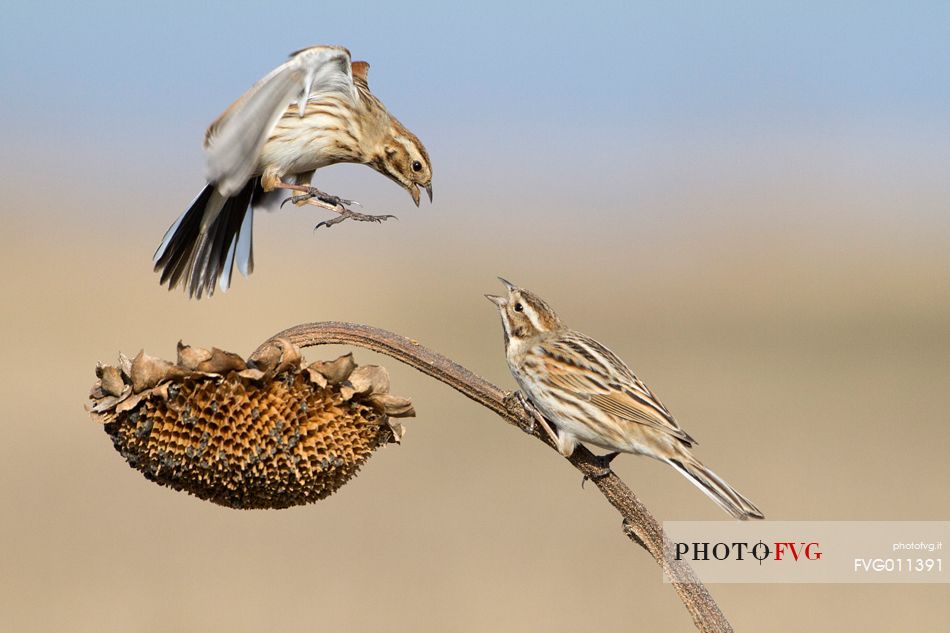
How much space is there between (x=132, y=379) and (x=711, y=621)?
220cm

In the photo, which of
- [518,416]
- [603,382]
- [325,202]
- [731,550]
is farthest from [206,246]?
[731,550]

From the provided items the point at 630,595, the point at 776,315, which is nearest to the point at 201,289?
the point at 630,595

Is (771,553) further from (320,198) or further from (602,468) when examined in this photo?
(320,198)

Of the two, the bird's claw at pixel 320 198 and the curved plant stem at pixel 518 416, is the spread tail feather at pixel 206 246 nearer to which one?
the bird's claw at pixel 320 198

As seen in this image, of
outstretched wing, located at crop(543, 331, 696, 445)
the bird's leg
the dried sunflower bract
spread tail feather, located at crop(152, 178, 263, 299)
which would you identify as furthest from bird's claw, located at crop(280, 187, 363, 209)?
the dried sunflower bract

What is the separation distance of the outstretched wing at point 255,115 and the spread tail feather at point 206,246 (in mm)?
498

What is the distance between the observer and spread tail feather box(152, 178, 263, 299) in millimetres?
7094

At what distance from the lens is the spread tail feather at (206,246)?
279 inches

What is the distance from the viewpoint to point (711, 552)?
5445 millimetres

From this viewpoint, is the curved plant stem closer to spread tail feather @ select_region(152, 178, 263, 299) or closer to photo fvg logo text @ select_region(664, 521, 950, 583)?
photo fvg logo text @ select_region(664, 521, 950, 583)

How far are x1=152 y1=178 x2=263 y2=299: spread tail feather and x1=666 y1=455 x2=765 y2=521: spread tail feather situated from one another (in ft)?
10.7

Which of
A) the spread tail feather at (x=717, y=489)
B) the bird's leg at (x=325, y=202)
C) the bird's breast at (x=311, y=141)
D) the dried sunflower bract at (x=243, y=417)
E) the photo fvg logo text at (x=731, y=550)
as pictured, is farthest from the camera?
the bird's breast at (x=311, y=141)

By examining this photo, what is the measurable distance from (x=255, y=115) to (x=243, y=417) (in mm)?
2651

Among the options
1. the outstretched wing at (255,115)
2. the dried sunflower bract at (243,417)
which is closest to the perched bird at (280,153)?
the outstretched wing at (255,115)
